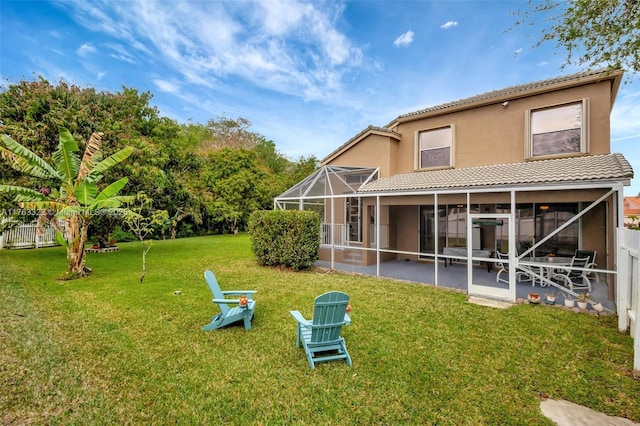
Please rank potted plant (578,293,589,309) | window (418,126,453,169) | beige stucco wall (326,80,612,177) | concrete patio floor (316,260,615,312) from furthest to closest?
window (418,126,453,169)
beige stucco wall (326,80,612,177)
concrete patio floor (316,260,615,312)
potted plant (578,293,589,309)

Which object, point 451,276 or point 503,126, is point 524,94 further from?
point 451,276

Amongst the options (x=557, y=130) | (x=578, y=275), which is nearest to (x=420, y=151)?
(x=557, y=130)

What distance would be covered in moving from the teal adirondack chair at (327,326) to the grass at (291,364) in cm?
22

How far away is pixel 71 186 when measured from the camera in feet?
34.1

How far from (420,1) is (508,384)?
15.3 metres

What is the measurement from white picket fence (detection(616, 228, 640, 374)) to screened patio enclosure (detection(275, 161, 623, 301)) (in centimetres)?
65

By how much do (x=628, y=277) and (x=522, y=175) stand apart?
4.12 meters

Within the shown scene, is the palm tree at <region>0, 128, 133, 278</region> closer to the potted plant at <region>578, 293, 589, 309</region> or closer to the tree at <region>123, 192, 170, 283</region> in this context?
the tree at <region>123, 192, 170, 283</region>

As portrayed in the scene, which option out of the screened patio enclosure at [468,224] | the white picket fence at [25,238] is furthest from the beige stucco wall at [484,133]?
the white picket fence at [25,238]

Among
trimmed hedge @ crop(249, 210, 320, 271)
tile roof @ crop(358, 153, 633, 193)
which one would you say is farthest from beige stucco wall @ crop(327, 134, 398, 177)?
trimmed hedge @ crop(249, 210, 320, 271)

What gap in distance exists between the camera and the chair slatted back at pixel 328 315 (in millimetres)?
4863

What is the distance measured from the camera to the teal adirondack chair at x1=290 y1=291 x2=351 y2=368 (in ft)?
16.0

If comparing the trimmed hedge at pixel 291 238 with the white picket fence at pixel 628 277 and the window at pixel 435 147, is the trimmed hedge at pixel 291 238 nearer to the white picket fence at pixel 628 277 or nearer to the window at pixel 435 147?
the window at pixel 435 147

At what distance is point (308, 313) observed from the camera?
7.25m
